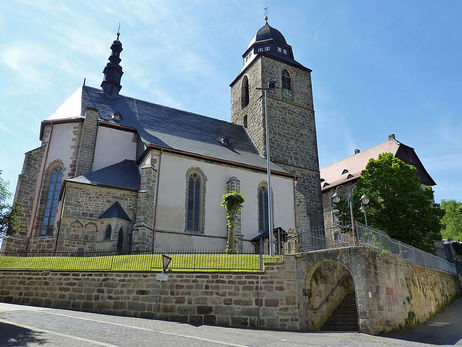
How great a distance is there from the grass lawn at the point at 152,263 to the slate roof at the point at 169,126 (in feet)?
27.8

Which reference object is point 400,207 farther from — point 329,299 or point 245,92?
point 245,92

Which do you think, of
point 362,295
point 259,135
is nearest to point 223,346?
point 362,295

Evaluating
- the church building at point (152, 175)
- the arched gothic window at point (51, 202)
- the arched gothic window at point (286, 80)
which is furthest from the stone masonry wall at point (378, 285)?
the arched gothic window at point (286, 80)

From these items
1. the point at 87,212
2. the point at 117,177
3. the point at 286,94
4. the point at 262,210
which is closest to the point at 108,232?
the point at 87,212

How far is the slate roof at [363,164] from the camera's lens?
1328 inches

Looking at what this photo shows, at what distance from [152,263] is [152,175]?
6.83 meters

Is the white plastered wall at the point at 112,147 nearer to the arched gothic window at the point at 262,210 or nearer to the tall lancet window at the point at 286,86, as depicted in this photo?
the arched gothic window at the point at 262,210

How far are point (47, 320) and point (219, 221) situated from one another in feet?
40.3

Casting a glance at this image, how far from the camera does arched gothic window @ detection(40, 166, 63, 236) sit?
20391mm

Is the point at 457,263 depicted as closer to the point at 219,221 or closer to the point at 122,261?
the point at 219,221

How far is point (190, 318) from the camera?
1205 centimetres

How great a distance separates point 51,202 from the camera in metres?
21.0

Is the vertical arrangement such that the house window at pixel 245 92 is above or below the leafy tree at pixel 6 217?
above

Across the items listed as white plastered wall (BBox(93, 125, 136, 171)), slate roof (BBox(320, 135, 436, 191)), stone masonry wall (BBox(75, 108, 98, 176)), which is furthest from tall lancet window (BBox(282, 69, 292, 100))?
stone masonry wall (BBox(75, 108, 98, 176))
